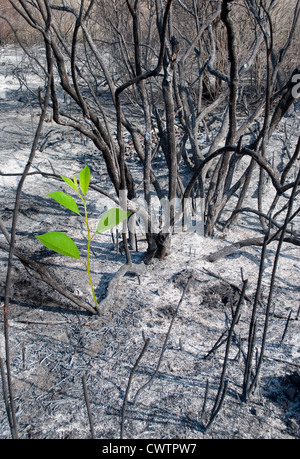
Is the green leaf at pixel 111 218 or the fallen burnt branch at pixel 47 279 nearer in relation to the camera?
the fallen burnt branch at pixel 47 279

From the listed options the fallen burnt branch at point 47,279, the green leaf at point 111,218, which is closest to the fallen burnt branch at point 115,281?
the fallen burnt branch at point 47,279

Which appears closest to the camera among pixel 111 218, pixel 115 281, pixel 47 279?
pixel 47 279

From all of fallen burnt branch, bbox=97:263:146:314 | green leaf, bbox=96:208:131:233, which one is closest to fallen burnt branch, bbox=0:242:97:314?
fallen burnt branch, bbox=97:263:146:314

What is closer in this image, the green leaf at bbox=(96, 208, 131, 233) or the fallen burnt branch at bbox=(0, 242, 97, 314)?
the fallen burnt branch at bbox=(0, 242, 97, 314)

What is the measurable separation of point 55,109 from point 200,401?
51.7 inches

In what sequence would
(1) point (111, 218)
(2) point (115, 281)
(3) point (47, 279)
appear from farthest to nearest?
(2) point (115, 281)
(1) point (111, 218)
(3) point (47, 279)

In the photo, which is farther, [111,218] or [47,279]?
[111,218]

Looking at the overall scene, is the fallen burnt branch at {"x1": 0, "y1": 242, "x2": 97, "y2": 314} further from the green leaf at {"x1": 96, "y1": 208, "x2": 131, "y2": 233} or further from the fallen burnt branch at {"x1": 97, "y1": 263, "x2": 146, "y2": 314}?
the green leaf at {"x1": 96, "y1": 208, "x2": 131, "y2": 233}

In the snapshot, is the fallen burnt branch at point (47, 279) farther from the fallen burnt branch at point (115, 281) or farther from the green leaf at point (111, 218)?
the green leaf at point (111, 218)

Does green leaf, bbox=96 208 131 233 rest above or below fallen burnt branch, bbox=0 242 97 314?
above

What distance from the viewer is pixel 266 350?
1.51 metres

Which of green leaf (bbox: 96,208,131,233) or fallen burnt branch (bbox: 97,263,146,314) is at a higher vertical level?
green leaf (bbox: 96,208,131,233)

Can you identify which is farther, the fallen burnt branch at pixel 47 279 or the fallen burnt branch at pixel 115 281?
the fallen burnt branch at pixel 115 281

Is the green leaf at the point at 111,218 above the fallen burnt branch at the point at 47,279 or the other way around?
above
